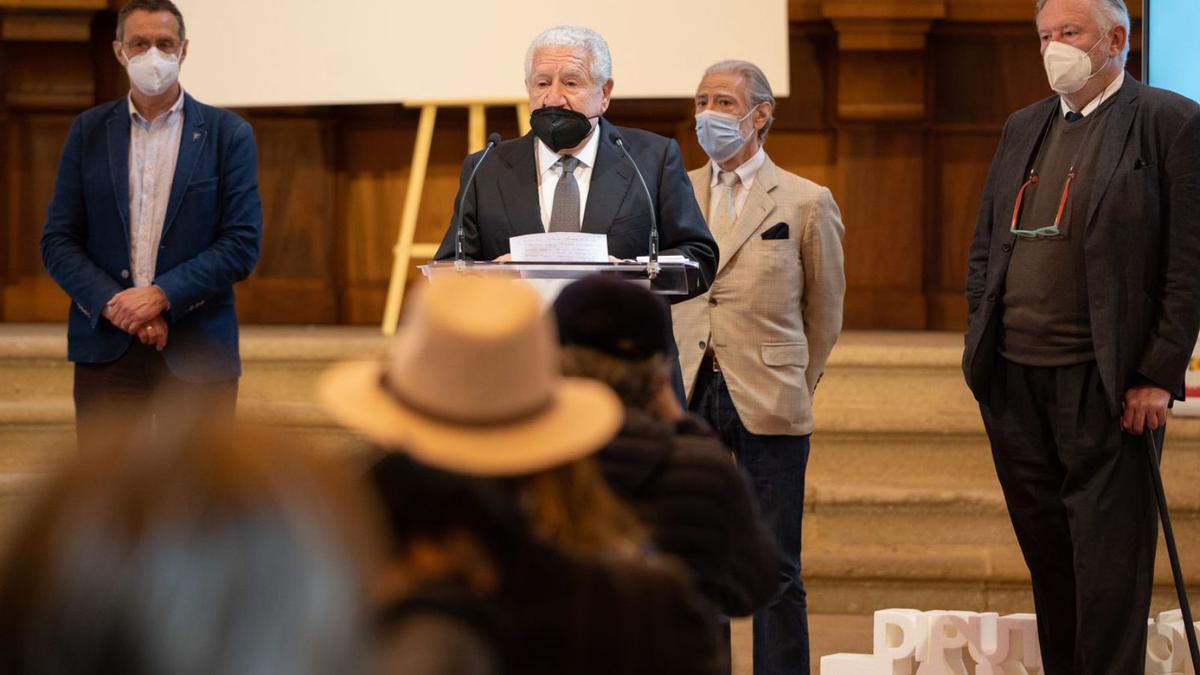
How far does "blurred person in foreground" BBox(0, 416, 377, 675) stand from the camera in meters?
0.89

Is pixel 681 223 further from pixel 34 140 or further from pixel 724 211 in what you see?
pixel 34 140

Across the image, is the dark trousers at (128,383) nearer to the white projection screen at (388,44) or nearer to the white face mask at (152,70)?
the white face mask at (152,70)

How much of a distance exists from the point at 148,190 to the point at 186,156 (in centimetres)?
13

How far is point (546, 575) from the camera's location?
1.41 meters

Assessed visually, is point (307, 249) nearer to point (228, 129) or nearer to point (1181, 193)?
point (228, 129)

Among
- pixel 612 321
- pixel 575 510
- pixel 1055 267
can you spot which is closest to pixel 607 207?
pixel 1055 267

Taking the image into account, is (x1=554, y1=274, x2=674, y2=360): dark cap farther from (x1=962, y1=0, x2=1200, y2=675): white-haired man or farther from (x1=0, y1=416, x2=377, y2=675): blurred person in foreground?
(x1=962, y1=0, x2=1200, y2=675): white-haired man

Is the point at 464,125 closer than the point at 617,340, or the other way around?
the point at 617,340

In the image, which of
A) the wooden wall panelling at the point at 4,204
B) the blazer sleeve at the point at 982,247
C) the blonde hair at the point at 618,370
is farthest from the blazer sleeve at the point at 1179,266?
the wooden wall panelling at the point at 4,204

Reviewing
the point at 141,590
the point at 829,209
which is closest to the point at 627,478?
the point at 141,590

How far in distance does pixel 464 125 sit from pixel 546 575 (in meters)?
5.37

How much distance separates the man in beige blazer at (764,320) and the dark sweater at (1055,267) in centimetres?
49

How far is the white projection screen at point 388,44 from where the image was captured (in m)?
5.75

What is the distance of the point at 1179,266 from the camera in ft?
11.4
